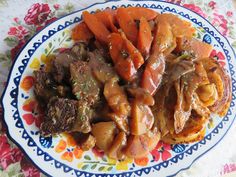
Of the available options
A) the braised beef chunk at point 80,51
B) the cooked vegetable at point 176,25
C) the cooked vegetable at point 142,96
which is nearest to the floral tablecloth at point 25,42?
the cooked vegetable at point 176,25

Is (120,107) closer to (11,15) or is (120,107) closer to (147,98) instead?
(147,98)

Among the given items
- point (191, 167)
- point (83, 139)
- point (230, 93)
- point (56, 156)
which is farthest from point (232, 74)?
point (56, 156)

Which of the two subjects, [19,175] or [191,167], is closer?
[19,175]

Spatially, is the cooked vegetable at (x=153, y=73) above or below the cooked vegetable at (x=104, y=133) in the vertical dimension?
above

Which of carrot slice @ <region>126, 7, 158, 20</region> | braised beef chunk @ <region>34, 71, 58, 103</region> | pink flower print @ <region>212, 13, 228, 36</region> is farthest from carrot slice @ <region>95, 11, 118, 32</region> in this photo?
pink flower print @ <region>212, 13, 228, 36</region>

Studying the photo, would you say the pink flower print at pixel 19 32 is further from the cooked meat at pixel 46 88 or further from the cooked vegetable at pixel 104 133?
the cooked vegetable at pixel 104 133

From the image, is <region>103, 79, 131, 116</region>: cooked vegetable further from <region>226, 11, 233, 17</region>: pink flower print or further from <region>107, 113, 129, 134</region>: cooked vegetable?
<region>226, 11, 233, 17</region>: pink flower print

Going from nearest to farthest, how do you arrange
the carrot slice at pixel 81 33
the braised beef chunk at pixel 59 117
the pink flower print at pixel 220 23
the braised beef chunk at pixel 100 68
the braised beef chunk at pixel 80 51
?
the braised beef chunk at pixel 59 117 → the braised beef chunk at pixel 100 68 → the braised beef chunk at pixel 80 51 → the carrot slice at pixel 81 33 → the pink flower print at pixel 220 23
